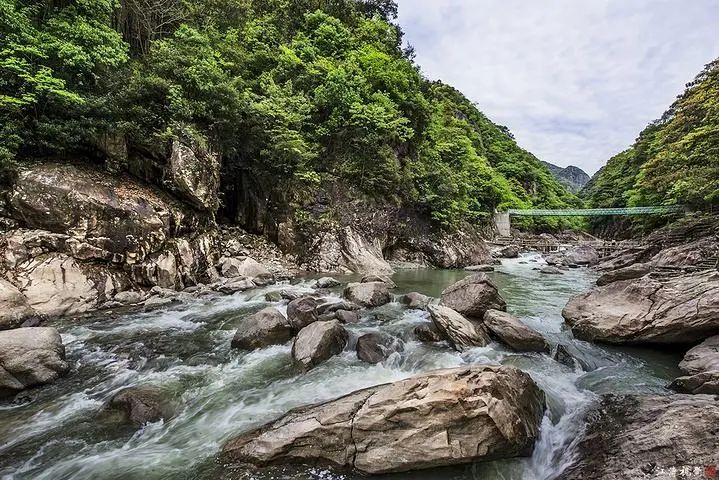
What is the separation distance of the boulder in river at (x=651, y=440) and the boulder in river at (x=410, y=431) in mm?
701

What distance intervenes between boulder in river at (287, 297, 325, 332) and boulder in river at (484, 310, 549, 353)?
4.52m

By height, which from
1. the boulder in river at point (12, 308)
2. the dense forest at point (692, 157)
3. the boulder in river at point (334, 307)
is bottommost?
the boulder in river at point (334, 307)

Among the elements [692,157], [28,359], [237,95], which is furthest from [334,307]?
[692,157]

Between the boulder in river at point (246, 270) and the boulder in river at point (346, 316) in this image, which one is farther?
the boulder in river at point (246, 270)

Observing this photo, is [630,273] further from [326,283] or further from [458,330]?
[326,283]

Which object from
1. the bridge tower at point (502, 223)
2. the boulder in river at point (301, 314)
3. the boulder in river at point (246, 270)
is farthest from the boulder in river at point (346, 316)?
the bridge tower at point (502, 223)

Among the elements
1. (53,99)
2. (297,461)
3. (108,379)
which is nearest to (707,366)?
(297,461)

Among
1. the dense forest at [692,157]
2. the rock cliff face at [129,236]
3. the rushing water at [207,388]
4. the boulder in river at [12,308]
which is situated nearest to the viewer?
the rushing water at [207,388]

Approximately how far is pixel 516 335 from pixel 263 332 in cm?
583

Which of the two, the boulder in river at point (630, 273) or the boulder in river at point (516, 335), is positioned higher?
the boulder in river at point (630, 273)

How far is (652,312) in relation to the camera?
25.8ft

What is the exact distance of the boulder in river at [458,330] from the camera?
7.76m

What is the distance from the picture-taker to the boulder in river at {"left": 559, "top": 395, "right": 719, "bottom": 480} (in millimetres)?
3518

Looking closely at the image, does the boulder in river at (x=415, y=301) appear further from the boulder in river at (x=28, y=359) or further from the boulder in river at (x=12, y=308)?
the boulder in river at (x=12, y=308)
